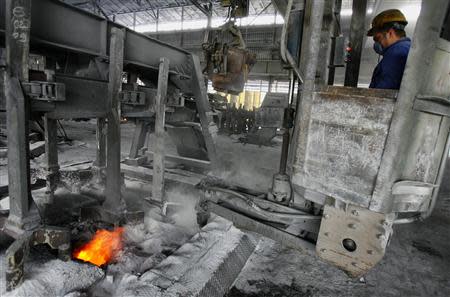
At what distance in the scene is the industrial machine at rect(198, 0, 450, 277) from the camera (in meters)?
1.41

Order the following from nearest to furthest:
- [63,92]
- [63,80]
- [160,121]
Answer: [63,92] → [63,80] → [160,121]

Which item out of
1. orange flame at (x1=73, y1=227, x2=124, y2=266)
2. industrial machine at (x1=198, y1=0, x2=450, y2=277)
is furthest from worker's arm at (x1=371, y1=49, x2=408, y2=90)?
orange flame at (x1=73, y1=227, x2=124, y2=266)

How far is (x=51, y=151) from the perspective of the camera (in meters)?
2.79

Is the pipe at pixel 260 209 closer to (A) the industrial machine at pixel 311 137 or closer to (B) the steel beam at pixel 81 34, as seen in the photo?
(A) the industrial machine at pixel 311 137

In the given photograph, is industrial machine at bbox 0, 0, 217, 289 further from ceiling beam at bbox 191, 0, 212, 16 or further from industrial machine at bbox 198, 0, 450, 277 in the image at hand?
ceiling beam at bbox 191, 0, 212, 16

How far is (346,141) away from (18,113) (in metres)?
2.14

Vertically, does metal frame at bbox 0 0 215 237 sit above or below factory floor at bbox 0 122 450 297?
above

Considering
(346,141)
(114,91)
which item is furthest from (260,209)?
(114,91)

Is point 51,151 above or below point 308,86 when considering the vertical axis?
below

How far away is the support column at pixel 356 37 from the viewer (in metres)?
2.85

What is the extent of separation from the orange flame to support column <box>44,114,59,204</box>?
2.59ft

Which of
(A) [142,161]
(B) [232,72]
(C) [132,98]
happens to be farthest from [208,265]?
(B) [232,72]

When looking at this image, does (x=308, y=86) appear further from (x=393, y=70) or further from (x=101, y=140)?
(x=101, y=140)

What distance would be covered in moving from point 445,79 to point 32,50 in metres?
3.09
